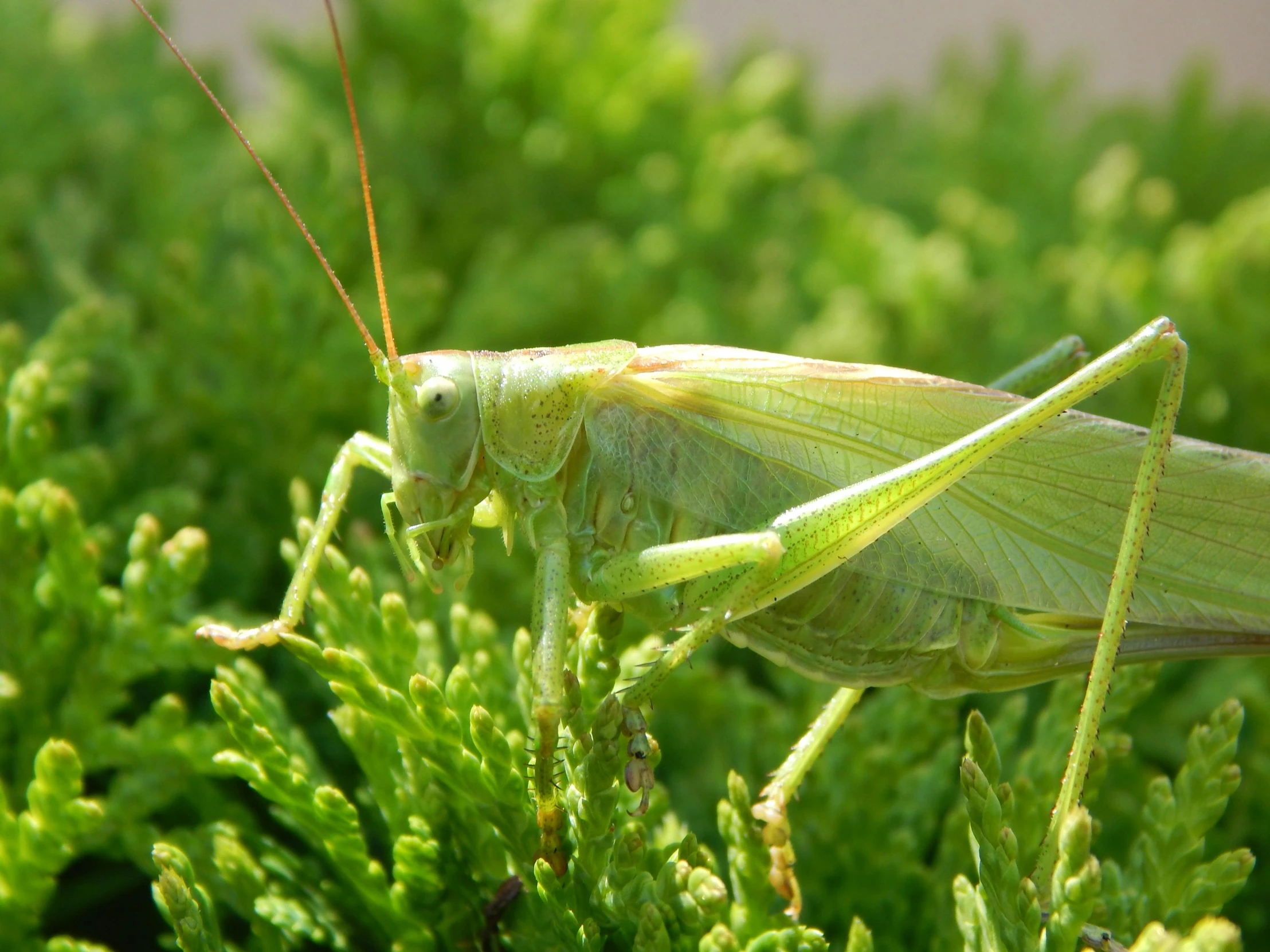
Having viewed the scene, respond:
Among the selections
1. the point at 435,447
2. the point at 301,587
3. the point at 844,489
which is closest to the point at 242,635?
the point at 301,587

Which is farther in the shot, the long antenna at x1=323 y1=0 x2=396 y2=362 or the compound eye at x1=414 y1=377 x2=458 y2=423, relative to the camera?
the compound eye at x1=414 y1=377 x2=458 y2=423

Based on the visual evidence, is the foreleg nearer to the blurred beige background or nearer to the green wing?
the green wing

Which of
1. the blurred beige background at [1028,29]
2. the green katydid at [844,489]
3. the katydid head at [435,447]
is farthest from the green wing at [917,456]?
the blurred beige background at [1028,29]

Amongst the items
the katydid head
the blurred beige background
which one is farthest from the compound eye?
the blurred beige background

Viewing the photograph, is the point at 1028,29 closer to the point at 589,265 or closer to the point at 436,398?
the point at 589,265

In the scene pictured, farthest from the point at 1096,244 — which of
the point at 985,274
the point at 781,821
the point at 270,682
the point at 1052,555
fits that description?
the point at 270,682

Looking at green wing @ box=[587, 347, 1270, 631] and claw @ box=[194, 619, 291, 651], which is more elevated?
green wing @ box=[587, 347, 1270, 631]
